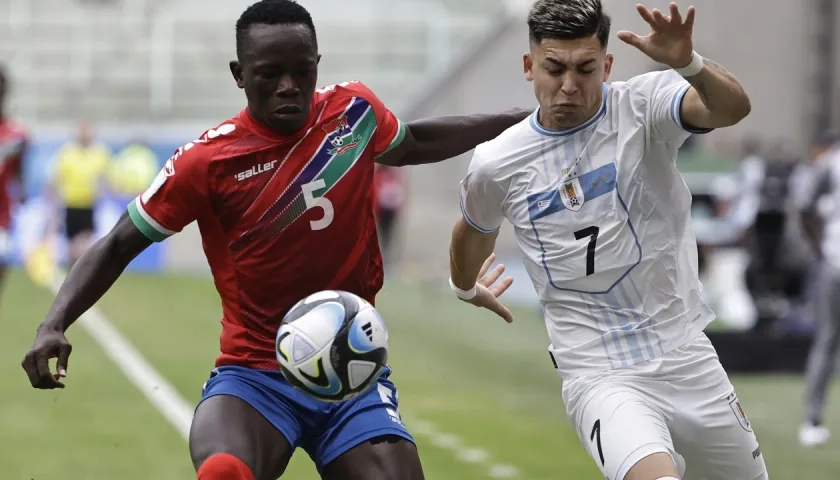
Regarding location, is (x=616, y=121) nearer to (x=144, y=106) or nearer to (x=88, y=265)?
(x=88, y=265)

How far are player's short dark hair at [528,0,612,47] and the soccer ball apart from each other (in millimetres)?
1217

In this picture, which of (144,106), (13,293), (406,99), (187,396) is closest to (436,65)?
(406,99)

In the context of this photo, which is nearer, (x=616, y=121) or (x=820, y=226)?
(x=616, y=121)

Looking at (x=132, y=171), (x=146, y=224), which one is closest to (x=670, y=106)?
(x=146, y=224)

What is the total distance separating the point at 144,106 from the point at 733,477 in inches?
1034

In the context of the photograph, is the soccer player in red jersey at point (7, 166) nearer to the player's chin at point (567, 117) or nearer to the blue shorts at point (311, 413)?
the blue shorts at point (311, 413)

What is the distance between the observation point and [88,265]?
5.11 metres

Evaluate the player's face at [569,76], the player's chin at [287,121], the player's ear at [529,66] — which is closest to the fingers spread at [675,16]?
the player's face at [569,76]

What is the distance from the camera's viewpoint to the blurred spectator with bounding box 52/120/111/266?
73.7 ft

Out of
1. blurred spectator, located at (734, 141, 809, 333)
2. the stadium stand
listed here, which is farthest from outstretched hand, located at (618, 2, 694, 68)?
the stadium stand

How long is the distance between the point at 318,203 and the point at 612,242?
113 cm

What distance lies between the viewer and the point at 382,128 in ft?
18.0

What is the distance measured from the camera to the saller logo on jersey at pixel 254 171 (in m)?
5.12

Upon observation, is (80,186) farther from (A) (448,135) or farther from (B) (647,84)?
(B) (647,84)
